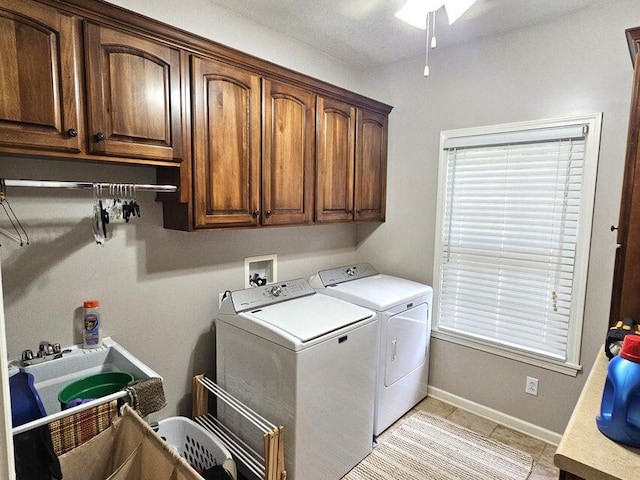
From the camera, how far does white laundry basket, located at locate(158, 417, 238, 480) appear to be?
6.00 ft

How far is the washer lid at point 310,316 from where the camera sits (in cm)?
180

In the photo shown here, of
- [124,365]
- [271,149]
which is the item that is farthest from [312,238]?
[124,365]

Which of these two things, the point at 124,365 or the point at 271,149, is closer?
the point at 124,365

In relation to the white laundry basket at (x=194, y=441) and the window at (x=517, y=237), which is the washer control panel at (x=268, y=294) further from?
the window at (x=517, y=237)

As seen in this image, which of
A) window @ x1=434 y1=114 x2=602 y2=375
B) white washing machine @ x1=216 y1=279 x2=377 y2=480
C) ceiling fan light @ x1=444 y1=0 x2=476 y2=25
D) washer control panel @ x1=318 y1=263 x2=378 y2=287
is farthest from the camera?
washer control panel @ x1=318 y1=263 x2=378 y2=287

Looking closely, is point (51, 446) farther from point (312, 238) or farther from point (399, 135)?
point (399, 135)

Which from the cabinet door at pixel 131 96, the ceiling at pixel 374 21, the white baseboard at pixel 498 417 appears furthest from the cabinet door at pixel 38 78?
the white baseboard at pixel 498 417

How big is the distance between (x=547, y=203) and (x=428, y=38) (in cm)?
136

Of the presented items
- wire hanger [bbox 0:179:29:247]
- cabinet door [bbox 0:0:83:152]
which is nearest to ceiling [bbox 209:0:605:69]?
cabinet door [bbox 0:0:83:152]

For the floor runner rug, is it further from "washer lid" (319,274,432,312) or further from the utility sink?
the utility sink

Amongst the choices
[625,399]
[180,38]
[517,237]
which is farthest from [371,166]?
[625,399]

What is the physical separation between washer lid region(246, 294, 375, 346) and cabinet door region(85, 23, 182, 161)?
949 millimetres

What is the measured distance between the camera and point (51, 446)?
1206 millimetres

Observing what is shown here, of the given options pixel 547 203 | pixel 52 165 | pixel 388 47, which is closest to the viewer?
pixel 52 165
